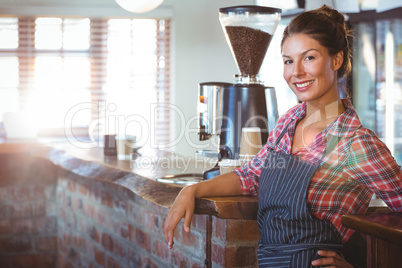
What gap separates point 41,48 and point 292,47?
12.9ft

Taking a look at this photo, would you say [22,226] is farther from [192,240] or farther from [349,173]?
[349,173]

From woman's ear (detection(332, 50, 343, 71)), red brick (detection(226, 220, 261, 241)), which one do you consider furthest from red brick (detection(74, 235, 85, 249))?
woman's ear (detection(332, 50, 343, 71))

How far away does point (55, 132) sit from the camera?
4.72m

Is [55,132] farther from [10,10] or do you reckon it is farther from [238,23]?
[238,23]

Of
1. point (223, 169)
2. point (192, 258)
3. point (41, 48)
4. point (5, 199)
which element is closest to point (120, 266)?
point (192, 258)

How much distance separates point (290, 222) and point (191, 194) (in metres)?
0.28

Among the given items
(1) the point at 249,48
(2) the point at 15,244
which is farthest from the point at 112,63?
(1) the point at 249,48

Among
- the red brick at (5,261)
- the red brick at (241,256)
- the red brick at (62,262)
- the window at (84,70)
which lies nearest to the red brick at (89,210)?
the red brick at (62,262)

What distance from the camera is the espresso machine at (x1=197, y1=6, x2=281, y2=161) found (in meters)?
1.71

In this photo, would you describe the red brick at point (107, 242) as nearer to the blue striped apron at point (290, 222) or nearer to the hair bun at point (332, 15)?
the blue striped apron at point (290, 222)

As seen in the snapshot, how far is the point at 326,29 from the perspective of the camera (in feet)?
3.96

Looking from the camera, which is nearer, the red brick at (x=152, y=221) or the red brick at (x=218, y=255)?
the red brick at (x=218, y=255)

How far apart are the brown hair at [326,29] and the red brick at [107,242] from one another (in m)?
1.47

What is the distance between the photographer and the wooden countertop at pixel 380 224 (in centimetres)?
90
